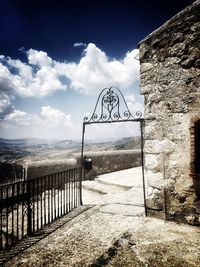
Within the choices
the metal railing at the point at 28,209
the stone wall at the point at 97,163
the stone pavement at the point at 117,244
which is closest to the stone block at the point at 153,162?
the stone pavement at the point at 117,244

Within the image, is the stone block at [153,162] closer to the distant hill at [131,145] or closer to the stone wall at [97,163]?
the stone wall at [97,163]

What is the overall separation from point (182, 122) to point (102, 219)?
280 cm

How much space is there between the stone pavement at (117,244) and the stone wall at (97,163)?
134 inches

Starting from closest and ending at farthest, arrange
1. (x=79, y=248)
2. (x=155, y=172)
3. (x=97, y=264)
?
(x=97, y=264) < (x=79, y=248) < (x=155, y=172)

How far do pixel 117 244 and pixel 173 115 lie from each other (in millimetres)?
2724

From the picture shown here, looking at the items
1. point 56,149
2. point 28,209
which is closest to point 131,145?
point 28,209

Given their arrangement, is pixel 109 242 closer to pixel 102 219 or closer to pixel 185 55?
pixel 102 219

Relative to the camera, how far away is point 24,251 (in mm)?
3441

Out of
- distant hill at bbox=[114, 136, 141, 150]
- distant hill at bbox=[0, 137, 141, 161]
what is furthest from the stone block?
distant hill at bbox=[114, 136, 141, 150]

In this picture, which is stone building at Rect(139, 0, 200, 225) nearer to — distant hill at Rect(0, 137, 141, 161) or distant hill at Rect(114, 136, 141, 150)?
distant hill at Rect(0, 137, 141, 161)

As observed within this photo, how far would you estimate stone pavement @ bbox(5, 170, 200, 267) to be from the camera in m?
3.02

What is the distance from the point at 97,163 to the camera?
32.1 feet

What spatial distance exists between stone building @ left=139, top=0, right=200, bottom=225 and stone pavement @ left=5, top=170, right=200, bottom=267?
1.73ft

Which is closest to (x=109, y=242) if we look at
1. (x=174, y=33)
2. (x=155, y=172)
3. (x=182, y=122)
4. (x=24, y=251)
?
(x=24, y=251)
